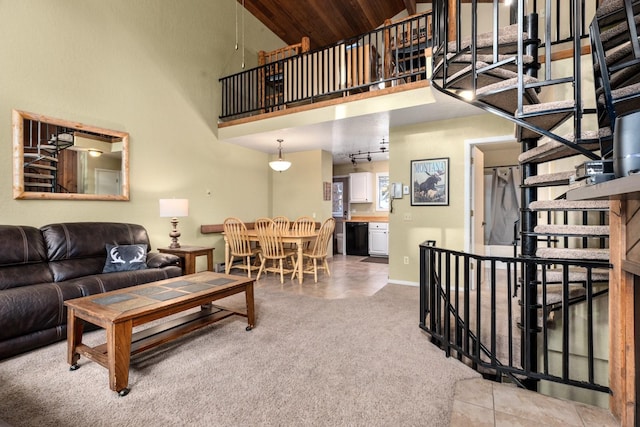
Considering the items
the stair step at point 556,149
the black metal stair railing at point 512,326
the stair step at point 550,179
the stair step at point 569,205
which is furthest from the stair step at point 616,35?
the black metal stair railing at point 512,326

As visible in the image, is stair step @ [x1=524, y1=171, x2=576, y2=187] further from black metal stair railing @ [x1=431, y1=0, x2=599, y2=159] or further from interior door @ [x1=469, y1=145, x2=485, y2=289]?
interior door @ [x1=469, y1=145, x2=485, y2=289]

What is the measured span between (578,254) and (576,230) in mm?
167

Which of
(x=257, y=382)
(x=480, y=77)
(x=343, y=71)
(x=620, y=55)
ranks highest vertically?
(x=343, y=71)

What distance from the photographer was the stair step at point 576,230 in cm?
206

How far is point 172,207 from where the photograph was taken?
4.12 m

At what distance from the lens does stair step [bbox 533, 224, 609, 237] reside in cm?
206

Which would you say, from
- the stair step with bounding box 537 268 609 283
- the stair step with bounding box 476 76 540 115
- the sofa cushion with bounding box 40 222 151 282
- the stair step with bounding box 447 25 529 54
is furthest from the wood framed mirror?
the stair step with bounding box 537 268 609 283

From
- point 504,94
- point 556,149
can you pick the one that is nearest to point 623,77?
point 556,149

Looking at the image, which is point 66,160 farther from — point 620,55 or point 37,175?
point 620,55

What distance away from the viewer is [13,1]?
123 inches

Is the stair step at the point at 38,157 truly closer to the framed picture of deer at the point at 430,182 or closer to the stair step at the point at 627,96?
the framed picture of deer at the point at 430,182

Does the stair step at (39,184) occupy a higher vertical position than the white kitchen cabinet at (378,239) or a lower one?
higher

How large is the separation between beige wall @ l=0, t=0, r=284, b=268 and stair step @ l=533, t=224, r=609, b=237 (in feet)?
15.2

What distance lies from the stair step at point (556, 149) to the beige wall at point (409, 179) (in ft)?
6.42
